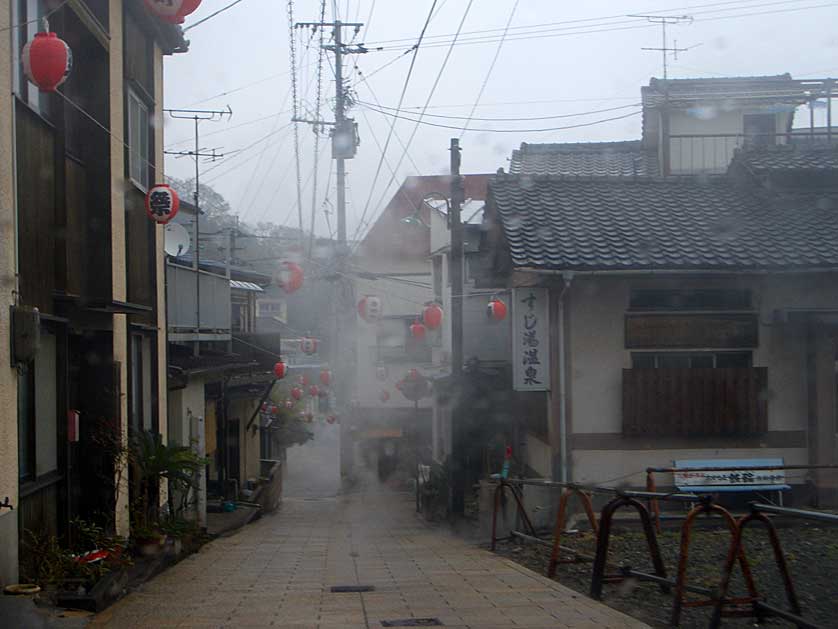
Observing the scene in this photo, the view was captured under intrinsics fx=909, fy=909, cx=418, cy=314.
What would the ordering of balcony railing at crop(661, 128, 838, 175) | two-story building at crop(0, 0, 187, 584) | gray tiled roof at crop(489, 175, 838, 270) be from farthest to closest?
balcony railing at crop(661, 128, 838, 175) → gray tiled roof at crop(489, 175, 838, 270) → two-story building at crop(0, 0, 187, 584)

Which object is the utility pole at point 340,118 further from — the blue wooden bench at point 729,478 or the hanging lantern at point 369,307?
the blue wooden bench at point 729,478

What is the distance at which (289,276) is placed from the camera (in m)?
20.5

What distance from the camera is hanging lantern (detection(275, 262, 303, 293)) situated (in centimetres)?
2045

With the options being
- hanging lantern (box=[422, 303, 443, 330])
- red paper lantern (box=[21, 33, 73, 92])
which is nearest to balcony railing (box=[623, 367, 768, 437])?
hanging lantern (box=[422, 303, 443, 330])

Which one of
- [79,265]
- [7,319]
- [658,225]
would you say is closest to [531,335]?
[658,225]

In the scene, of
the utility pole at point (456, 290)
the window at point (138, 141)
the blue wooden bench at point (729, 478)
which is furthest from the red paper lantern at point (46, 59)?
the blue wooden bench at point (729, 478)

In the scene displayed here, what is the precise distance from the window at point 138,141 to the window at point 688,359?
887 centimetres

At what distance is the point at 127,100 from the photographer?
1226 centimetres

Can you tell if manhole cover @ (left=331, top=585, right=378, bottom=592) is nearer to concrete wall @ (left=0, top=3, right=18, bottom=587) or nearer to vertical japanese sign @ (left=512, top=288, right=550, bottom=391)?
concrete wall @ (left=0, top=3, right=18, bottom=587)

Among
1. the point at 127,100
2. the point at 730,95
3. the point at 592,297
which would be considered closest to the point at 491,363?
the point at 592,297

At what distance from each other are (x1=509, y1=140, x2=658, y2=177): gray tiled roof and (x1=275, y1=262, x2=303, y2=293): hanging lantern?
31.0 ft

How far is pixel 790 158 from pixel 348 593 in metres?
13.8

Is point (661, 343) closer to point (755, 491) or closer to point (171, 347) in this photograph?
point (755, 491)

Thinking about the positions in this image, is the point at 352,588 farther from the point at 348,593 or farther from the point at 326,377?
the point at 326,377
